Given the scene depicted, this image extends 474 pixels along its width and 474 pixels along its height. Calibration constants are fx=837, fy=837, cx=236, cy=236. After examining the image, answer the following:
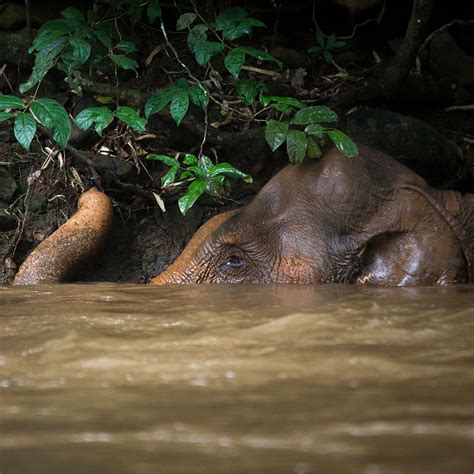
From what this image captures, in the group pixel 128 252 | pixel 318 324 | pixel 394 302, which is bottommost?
pixel 128 252

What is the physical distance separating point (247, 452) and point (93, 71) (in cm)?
531

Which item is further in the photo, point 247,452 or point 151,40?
point 151,40

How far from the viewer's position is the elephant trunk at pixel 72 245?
198 inches

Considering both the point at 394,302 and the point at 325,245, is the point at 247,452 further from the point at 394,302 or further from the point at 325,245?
the point at 325,245

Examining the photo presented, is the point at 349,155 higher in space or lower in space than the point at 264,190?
higher

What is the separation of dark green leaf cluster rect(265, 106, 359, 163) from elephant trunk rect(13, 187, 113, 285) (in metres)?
1.46

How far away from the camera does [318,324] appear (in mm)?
2492

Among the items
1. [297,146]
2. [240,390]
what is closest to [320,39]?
[297,146]

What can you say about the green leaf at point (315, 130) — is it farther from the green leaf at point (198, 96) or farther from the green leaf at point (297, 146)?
the green leaf at point (198, 96)

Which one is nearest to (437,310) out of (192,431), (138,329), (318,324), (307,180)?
(318,324)

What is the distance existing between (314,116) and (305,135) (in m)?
0.11

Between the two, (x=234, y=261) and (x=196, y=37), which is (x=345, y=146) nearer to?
(x=234, y=261)

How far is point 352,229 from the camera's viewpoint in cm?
461

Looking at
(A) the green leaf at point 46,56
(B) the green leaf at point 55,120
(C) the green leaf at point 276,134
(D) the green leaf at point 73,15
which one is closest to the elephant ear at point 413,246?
(C) the green leaf at point 276,134
